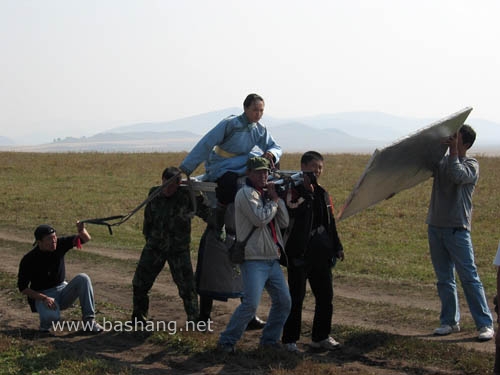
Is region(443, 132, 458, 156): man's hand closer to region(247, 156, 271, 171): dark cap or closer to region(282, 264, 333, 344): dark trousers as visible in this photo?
region(282, 264, 333, 344): dark trousers

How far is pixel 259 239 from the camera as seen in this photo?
6.62m

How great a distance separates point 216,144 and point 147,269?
1.70 metres

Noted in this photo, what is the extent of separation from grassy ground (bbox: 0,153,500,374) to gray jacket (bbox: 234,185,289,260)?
99 centimetres

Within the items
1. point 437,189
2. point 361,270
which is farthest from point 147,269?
point 361,270

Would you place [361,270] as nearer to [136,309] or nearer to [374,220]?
[136,309]

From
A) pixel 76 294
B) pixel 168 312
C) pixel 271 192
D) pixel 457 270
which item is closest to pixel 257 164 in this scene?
pixel 271 192

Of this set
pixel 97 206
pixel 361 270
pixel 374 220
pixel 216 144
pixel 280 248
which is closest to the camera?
pixel 280 248

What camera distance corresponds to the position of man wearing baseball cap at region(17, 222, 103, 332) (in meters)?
7.73

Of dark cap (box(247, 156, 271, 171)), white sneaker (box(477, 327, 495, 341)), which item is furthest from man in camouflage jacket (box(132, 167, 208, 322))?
white sneaker (box(477, 327, 495, 341))

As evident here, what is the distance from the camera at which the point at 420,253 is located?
14.2 metres

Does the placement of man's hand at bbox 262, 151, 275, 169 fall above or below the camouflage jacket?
above

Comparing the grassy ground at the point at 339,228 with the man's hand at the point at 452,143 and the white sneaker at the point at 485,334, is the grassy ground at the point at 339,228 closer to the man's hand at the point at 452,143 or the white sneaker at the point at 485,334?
the white sneaker at the point at 485,334

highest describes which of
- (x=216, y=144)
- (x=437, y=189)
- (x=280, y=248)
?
(x=216, y=144)

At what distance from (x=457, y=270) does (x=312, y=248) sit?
69.5 inches
